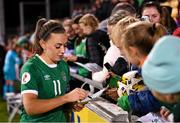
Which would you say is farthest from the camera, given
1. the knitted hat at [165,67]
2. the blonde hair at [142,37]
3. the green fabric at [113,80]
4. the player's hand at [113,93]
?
the green fabric at [113,80]

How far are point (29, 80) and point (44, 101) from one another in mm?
178

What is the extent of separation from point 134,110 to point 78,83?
230 centimetres

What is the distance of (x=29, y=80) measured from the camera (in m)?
3.20

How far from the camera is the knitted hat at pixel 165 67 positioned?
7.00ft

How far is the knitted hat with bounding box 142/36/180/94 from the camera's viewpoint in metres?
2.13

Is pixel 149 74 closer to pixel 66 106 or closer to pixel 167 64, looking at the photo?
pixel 167 64

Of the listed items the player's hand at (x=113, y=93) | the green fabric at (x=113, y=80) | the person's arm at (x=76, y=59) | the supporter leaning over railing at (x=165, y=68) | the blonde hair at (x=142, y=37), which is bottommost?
the player's hand at (x=113, y=93)

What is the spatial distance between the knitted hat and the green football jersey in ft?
4.02

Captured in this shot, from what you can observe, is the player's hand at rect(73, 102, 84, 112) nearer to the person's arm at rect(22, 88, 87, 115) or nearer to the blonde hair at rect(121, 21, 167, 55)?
the person's arm at rect(22, 88, 87, 115)

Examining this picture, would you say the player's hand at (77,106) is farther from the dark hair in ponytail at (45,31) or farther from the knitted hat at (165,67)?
the knitted hat at (165,67)

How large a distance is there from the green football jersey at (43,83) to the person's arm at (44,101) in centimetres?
6

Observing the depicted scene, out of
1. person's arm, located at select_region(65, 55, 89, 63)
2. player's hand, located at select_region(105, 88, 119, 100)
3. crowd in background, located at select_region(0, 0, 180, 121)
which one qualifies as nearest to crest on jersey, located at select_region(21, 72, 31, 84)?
crowd in background, located at select_region(0, 0, 180, 121)

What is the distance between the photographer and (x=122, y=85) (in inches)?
136

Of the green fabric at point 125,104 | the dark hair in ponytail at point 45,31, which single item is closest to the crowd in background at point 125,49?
the green fabric at point 125,104
